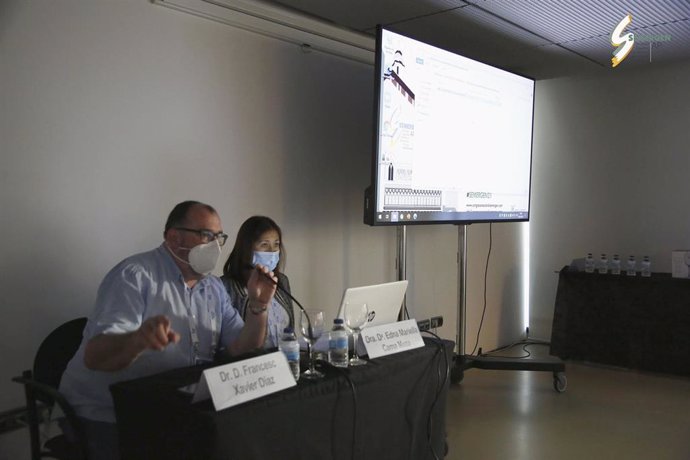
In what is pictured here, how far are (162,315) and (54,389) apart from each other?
456mm

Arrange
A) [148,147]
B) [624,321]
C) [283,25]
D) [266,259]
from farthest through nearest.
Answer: [624,321] < [283,25] < [148,147] < [266,259]

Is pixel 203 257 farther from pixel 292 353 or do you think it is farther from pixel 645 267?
pixel 645 267

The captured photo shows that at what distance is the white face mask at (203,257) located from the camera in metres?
2.02

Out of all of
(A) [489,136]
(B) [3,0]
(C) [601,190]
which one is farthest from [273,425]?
(C) [601,190]

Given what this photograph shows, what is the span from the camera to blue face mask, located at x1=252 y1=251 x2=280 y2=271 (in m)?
2.52

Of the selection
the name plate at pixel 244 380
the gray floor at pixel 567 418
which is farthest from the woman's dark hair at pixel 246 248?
the gray floor at pixel 567 418

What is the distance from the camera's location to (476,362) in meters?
4.08

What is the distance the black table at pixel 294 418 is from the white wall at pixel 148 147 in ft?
3.13

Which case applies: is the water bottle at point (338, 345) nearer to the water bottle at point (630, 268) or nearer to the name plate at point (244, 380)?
the name plate at point (244, 380)

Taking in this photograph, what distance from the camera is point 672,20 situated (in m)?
3.64

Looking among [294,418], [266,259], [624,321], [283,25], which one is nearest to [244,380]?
[294,418]

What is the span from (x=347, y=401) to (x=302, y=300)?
1.66 meters

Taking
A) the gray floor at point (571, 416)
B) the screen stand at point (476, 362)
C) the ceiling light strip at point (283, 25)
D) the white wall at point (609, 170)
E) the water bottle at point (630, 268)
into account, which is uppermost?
the ceiling light strip at point (283, 25)

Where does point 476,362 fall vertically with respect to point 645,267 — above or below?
below
